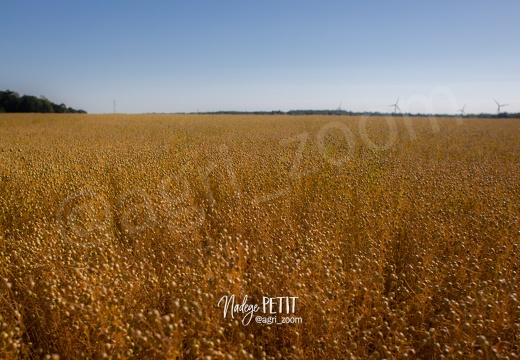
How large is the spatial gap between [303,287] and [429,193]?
3125 millimetres

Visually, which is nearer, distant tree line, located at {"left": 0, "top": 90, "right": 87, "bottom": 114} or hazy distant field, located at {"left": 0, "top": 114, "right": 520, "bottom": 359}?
hazy distant field, located at {"left": 0, "top": 114, "right": 520, "bottom": 359}

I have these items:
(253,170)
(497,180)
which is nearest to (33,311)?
(253,170)

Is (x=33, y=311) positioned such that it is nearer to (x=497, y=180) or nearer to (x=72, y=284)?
(x=72, y=284)

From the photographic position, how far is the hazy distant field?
201 cm

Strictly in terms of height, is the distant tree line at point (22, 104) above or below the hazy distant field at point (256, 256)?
above

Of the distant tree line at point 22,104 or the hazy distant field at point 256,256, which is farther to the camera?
the distant tree line at point 22,104

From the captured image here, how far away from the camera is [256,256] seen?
274 centimetres

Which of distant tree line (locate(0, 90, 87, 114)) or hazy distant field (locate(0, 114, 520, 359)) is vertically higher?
distant tree line (locate(0, 90, 87, 114))

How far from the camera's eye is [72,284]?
2.23 metres

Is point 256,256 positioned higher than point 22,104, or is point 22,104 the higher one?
point 22,104

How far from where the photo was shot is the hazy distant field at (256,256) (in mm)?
2006

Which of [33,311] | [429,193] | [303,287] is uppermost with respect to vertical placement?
[429,193]

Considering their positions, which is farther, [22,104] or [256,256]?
[22,104]

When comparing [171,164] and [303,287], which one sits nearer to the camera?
[303,287]
